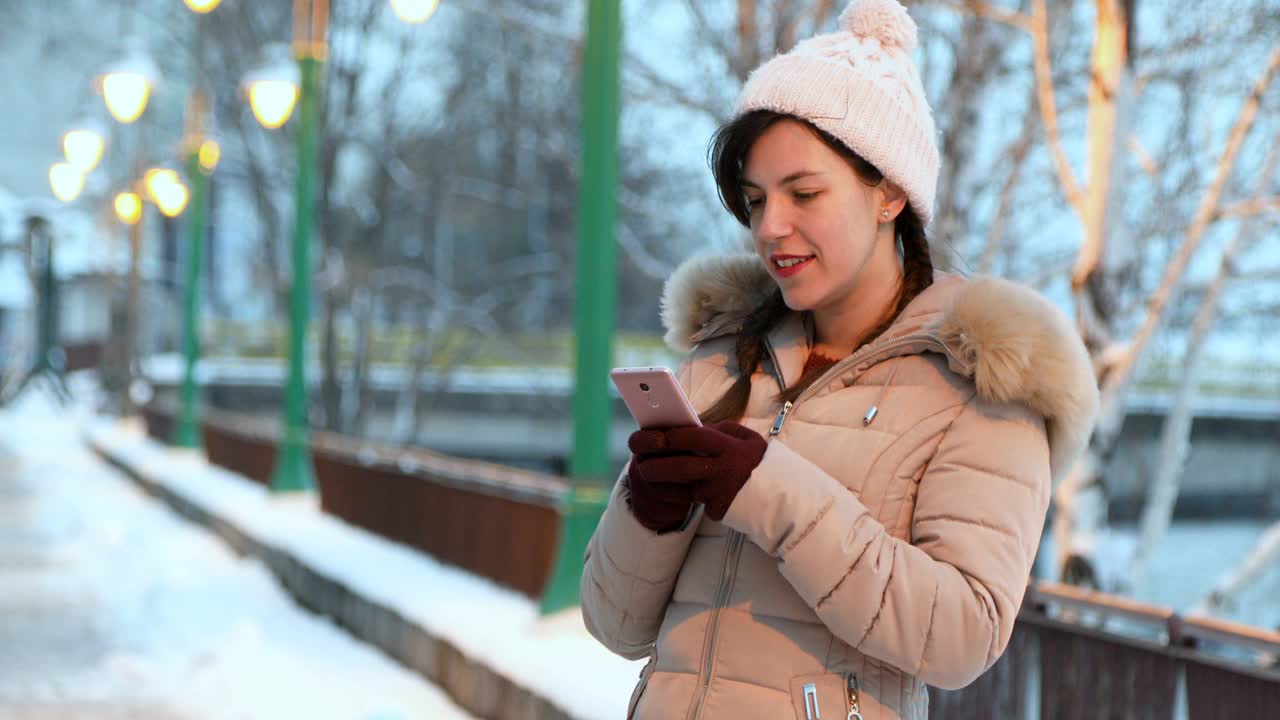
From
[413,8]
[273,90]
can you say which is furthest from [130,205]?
[413,8]

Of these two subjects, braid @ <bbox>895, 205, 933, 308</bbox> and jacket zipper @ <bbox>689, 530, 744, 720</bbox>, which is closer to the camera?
jacket zipper @ <bbox>689, 530, 744, 720</bbox>

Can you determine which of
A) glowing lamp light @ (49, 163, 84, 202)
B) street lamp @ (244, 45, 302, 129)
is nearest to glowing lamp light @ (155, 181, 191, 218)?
glowing lamp light @ (49, 163, 84, 202)

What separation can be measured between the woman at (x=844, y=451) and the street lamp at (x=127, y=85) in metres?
16.4

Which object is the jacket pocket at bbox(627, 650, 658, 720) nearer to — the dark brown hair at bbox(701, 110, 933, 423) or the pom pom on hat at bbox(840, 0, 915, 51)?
the dark brown hair at bbox(701, 110, 933, 423)

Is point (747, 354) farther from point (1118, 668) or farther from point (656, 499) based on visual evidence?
point (1118, 668)

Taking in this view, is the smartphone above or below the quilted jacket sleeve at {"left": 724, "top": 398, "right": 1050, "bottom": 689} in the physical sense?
above

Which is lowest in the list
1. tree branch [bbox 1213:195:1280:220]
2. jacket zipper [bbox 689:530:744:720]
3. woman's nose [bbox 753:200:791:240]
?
jacket zipper [bbox 689:530:744:720]

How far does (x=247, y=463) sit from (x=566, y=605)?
11734 millimetres

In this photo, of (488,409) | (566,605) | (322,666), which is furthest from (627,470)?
(488,409)

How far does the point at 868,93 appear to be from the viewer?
2.49m

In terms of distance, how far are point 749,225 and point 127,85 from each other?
1649 cm

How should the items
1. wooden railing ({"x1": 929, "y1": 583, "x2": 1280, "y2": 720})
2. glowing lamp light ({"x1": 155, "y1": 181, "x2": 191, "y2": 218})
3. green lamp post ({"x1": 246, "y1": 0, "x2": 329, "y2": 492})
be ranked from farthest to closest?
glowing lamp light ({"x1": 155, "y1": 181, "x2": 191, "y2": 218})
green lamp post ({"x1": 246, "y1": 0, "x2": 329, "y2": 492})
wooden railing ({"x1": 929, "y1": 583, "x2": 1280, "y2": 720})

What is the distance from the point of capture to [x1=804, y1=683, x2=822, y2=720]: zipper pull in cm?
236

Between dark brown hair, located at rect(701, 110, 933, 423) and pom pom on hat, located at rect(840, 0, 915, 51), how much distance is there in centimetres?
28
